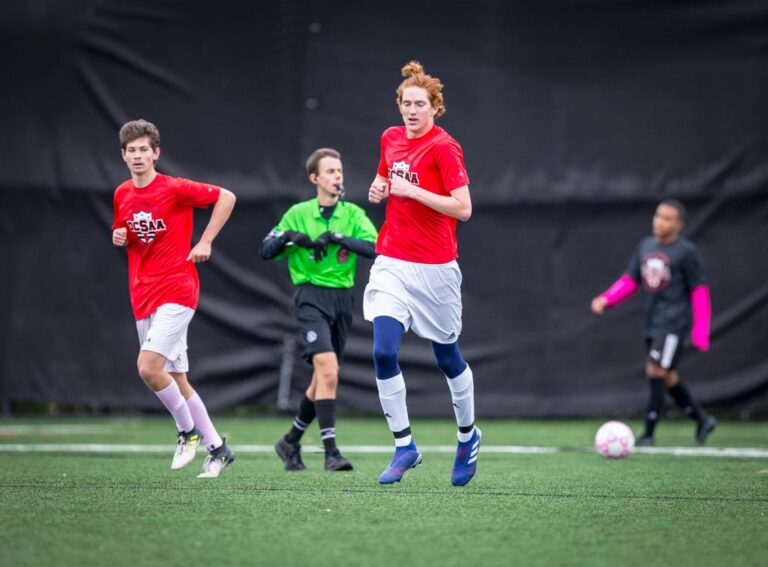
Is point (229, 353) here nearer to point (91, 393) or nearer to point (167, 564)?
point (91, 393)

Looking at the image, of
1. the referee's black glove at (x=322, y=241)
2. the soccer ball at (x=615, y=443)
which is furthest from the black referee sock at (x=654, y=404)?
the referee's black glove at (x=322, y=241)

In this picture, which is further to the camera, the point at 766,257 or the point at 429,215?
the point at 766,257

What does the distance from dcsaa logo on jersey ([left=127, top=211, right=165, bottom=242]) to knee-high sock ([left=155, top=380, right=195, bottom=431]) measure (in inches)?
32.6

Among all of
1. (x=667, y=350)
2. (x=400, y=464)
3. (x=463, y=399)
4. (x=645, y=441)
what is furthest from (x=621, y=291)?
(x=400, y=464)

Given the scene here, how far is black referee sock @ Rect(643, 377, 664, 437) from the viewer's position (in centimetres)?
928

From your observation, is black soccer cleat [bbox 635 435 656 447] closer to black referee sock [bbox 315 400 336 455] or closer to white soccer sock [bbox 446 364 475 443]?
black referee sock [bbox 315 400 336 455]

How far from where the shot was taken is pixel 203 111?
466 inches

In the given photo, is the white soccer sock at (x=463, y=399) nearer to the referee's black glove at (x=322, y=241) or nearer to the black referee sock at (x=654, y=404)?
the referee's black glove at (x=322, y=241)

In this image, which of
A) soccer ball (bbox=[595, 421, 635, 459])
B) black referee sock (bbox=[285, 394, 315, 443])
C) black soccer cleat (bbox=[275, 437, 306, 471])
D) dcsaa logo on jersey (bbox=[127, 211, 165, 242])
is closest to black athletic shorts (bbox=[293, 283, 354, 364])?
black referee sock (bbox=[285, 394, 315, 443])

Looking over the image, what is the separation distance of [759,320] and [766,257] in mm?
607

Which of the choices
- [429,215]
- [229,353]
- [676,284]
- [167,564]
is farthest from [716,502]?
[229,353]

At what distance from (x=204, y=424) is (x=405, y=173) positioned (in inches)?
74.8

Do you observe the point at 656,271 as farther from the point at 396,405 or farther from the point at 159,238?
the point at 159,238

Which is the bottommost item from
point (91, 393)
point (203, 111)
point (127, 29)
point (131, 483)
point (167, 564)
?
point (91, 393)
